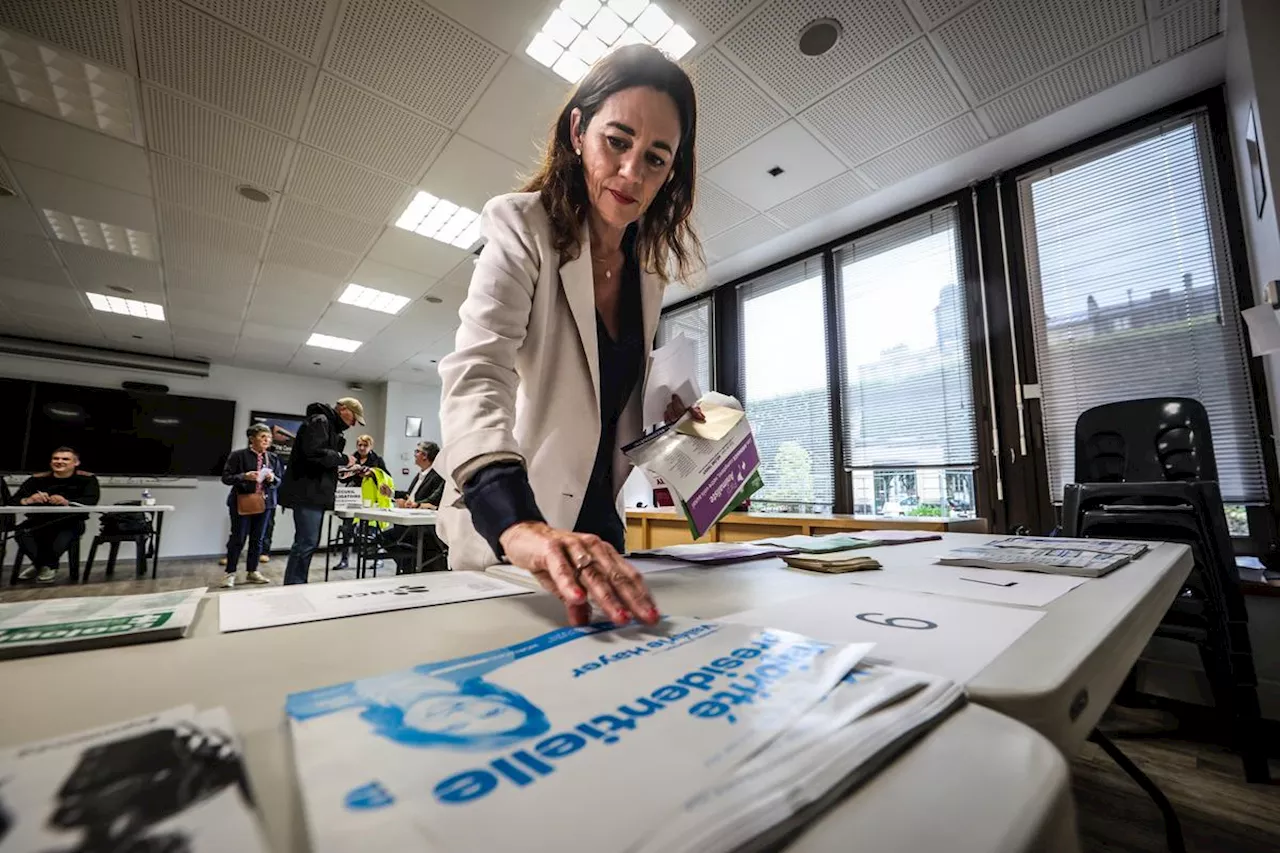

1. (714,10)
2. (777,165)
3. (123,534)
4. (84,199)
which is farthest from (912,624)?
(123,534)

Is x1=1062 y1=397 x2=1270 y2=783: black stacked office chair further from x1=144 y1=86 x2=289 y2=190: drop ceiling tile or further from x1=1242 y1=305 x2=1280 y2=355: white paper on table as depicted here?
x1=144 y1=86 x2=289 y2=190: drop ceiling tile

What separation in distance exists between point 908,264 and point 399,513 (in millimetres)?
3660

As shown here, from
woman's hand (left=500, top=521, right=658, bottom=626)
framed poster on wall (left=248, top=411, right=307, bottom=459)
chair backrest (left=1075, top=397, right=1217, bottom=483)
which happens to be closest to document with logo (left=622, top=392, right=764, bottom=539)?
woman's hand (left=500, top=521, right=658, bottom=626)

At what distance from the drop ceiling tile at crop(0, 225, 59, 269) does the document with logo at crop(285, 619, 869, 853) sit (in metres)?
5.56

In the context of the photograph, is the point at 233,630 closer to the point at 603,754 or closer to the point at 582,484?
the point at 603,754

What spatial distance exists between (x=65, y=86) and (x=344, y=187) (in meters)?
1.16

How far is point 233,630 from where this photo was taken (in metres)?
0.46

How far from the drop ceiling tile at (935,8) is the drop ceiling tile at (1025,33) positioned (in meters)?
0.04

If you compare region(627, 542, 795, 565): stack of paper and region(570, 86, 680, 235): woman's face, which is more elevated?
region(570, 86, 680, 235): woman's face

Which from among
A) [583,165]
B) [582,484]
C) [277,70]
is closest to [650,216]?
[583,165]

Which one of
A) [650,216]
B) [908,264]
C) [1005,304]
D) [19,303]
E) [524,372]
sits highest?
[19,303]

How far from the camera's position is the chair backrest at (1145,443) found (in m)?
1.83

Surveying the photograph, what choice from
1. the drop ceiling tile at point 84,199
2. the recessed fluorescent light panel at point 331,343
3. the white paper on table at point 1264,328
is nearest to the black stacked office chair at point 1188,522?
the white paper on table at point 1264,328

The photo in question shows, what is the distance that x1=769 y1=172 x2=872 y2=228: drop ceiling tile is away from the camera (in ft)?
10.5
